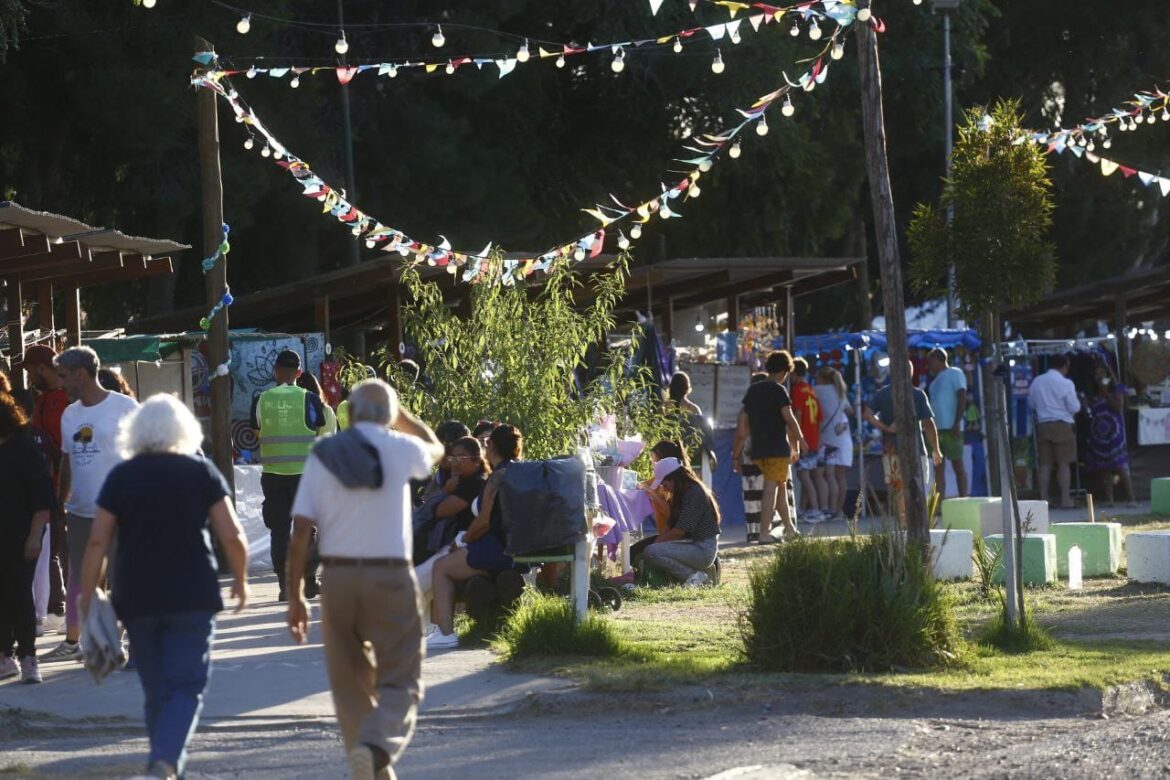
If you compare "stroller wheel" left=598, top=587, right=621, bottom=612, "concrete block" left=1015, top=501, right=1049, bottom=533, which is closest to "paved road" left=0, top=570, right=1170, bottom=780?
"stroller wheel" left=598, top=587, right=621, bottom=612

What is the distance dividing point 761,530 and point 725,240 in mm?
15797

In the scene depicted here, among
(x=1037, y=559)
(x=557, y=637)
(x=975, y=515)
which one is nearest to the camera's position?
(x=557, y=637)

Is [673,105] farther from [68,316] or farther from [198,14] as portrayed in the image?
[68,316]

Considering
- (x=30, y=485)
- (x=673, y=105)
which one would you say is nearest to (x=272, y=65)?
(x=673, y=105)

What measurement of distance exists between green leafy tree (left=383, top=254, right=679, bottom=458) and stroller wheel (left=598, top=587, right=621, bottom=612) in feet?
5.63

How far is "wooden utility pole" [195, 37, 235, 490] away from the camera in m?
15.6

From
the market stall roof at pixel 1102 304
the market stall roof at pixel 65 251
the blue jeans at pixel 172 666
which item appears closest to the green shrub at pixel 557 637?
the blue jeans at pixel 172 666

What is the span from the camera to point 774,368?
60.9ft

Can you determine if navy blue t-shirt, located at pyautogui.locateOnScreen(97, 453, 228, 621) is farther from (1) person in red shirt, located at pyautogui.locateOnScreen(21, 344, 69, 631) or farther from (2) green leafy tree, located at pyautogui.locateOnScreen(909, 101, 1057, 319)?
(2) green leafy tree, located at pyautogui.locateOnScreen(909, 101, 1057, 319)

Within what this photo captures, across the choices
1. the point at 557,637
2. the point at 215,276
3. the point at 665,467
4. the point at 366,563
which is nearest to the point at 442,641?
the point at 557,637

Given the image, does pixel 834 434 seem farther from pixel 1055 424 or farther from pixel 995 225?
pixel 995 225

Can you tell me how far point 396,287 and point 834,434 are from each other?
545cm

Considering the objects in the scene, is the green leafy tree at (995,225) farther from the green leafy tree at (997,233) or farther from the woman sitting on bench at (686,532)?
the woman sitting on bench at (686,532)

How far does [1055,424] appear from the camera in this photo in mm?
23000
